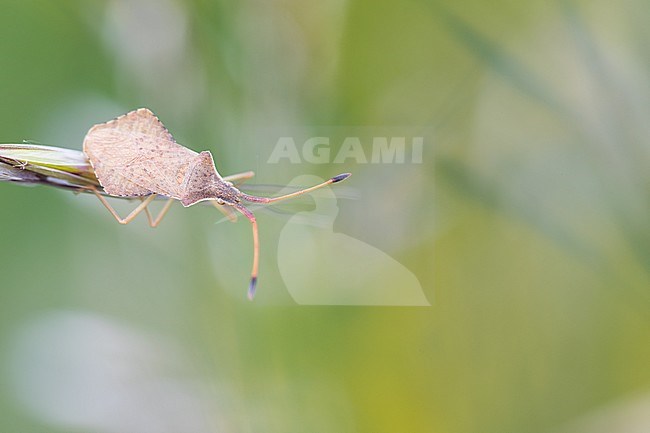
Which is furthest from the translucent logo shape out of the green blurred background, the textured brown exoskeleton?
the textured brown exoskeleton

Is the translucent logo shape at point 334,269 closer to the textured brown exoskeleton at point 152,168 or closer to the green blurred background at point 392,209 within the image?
the green blurred background at point 392,209

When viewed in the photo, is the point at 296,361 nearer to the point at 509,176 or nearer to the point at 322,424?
the point at 322,424

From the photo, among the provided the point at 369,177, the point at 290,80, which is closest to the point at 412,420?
the point at 369,177

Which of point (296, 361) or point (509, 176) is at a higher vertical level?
point (509, 176)

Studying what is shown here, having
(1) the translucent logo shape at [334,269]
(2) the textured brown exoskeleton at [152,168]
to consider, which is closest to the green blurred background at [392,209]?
(1) the translucent logo shape at [334,269]

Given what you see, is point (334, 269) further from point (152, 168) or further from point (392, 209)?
point (152, 168)

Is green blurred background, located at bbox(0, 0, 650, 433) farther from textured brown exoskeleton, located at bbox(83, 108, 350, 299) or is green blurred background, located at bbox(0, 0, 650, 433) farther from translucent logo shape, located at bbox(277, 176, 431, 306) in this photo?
textured brown exoskeleton, located at bbox(83, 108, 350, 299)

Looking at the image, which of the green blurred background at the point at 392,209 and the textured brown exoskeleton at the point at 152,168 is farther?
the green blurred background at the point at 392,209
